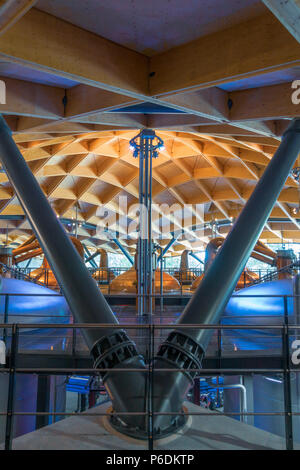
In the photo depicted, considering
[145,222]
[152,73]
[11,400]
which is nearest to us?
[11,400]

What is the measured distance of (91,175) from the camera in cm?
2095

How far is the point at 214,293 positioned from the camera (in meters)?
6.17

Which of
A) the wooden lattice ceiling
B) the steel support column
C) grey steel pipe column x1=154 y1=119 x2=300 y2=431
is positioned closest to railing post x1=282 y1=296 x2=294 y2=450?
grey steel pipe column x1=154 y1=119 x2=300 y2=431

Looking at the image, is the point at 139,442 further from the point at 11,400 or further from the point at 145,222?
the point at 145,222

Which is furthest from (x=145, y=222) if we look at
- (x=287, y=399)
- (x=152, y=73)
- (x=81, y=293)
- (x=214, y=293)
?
(x=287, y=399)

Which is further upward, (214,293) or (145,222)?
(145,222)

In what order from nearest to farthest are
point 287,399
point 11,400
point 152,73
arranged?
point 11,400 → point 287,399 → point 152,73

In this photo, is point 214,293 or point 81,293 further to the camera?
point 214,293

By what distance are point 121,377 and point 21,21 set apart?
19.3 feet

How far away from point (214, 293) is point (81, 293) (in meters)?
2.19

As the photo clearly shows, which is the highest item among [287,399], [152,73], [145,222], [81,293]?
[152,73]

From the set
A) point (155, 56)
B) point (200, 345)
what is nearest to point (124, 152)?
point (155, 56)

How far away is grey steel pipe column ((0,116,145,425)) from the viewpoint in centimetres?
478

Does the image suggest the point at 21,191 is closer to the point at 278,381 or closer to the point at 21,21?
the point at 21,21
